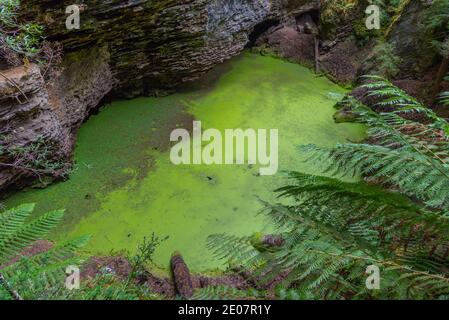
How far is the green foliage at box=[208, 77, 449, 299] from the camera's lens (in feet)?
3.65

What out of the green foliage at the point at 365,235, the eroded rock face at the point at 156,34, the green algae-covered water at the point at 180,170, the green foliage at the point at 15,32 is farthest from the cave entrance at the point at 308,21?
the green foliage at the point at 365,235

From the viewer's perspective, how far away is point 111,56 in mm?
4488

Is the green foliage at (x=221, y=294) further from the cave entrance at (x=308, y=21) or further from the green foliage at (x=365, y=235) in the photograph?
the cave entrance at (x=308, y=21)

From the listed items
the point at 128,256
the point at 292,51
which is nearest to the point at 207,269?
the point at 128,256

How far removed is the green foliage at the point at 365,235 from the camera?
43.8 inches

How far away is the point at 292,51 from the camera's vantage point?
6180 millimetres

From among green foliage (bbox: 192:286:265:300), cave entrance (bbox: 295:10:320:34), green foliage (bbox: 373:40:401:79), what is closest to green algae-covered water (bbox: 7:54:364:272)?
green foliage (bbox: 373:40:401:79)

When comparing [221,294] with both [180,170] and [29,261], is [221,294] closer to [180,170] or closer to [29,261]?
[29,261]

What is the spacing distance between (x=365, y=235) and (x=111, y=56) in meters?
3.91

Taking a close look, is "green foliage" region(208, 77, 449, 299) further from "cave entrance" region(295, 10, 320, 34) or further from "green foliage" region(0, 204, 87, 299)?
"cave entrance" region(295, 10, 320, 34)

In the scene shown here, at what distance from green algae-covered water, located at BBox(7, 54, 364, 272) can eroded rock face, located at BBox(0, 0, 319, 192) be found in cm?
27

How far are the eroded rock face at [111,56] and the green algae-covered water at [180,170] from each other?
0.27 m

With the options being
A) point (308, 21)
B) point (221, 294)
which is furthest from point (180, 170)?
point (308, 21)

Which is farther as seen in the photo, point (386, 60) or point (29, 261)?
point (386, 60)
